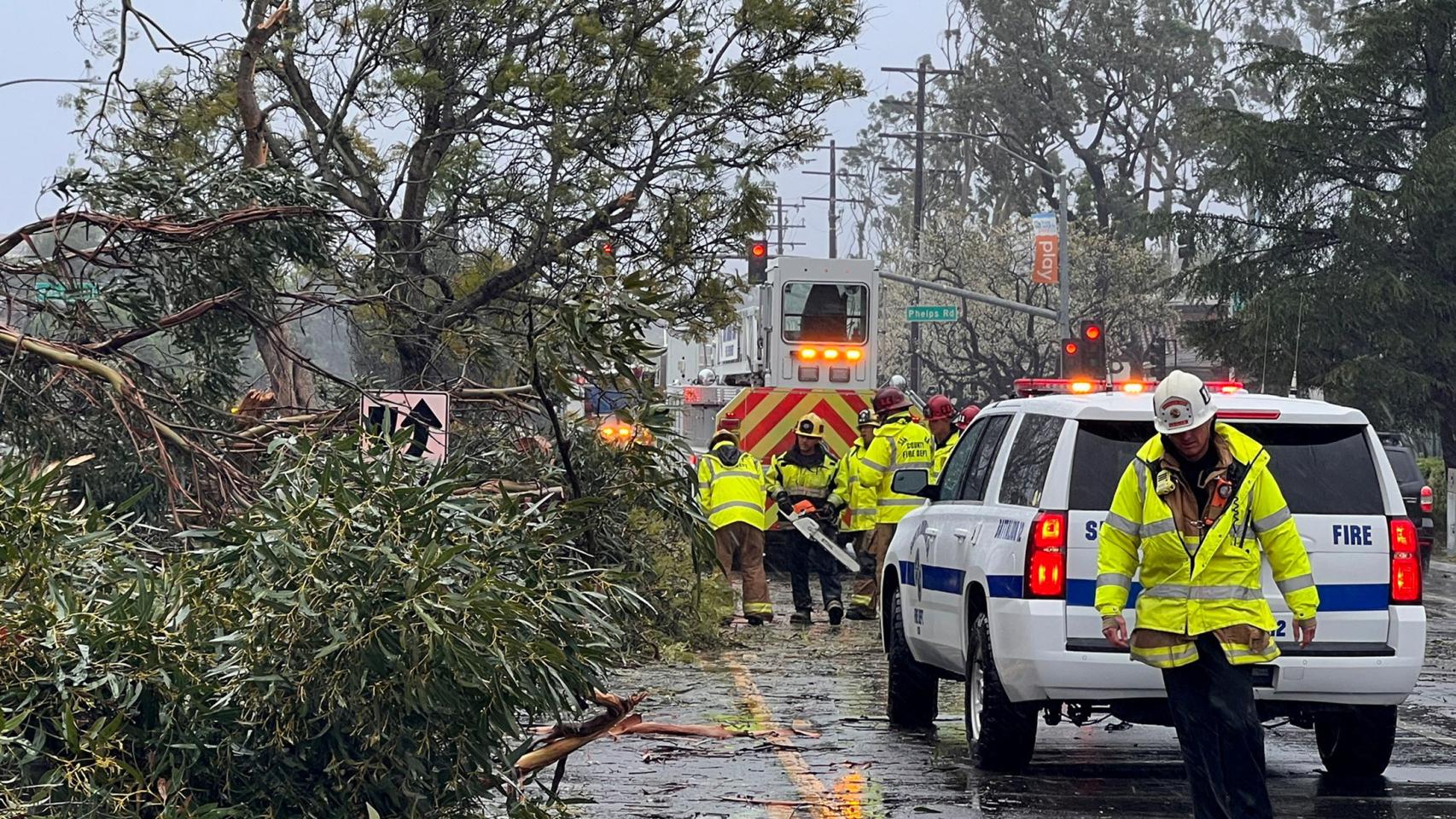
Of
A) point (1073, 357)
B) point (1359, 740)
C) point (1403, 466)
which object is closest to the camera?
point (1359, 740)

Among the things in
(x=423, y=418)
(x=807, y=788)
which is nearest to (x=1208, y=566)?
(x=807, y=788)

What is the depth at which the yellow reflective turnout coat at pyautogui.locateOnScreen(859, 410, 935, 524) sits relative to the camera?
51.7ft

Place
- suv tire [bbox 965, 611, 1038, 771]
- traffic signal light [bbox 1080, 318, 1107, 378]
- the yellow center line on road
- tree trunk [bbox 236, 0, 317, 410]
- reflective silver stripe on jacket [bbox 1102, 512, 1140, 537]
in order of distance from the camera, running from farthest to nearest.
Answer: traffic signal light [bbox 1080, 318, 1107, 378] < tree trunk [bbox 236, 0, 317, 410] < suv tire [bbox 965, 611, 1038, 771] < the yellow center line on road < reflective silver stripe on jacket [bbox 1102, 512, 1140, 537]

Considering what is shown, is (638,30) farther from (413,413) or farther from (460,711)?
(460,711)

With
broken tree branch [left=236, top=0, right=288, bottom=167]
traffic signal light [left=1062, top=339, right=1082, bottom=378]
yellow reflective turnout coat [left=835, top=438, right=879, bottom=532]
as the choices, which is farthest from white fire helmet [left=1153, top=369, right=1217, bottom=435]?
traffic signal light [left=1062, top=339, right=1082, bottom=378]

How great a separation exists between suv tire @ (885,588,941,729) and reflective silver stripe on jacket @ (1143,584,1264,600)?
373 cm

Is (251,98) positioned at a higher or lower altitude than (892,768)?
higher

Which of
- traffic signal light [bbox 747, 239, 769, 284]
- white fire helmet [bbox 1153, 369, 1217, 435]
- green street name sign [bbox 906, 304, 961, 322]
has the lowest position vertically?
white fire helmet [bbox 1153, 369, 1217, 435]

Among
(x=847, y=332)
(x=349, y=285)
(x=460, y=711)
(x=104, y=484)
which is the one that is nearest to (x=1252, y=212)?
(x=847, y=332)

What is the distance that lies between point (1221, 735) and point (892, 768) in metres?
2.66

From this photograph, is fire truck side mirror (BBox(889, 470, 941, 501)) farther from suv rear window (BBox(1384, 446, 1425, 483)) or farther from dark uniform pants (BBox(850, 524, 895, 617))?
suv rear window (BBox(1384, 446, 1425, 483))

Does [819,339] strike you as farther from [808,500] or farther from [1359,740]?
[1359,740]

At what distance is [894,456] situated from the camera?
15.8 m

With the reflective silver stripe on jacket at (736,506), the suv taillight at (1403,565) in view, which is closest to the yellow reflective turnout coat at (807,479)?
the reflective silver stripe on jacket at (736,506)
